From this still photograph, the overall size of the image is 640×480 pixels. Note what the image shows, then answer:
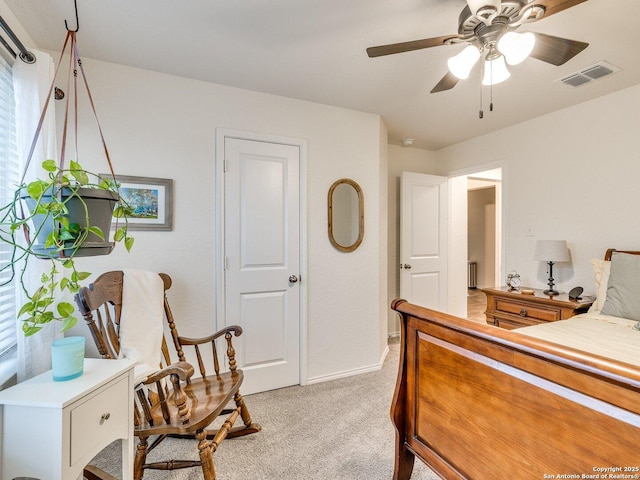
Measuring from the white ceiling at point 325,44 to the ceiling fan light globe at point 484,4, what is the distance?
384 millimetres

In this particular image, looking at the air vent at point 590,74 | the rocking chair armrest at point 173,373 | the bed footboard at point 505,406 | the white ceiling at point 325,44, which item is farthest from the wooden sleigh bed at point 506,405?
the air vent at point 590,74

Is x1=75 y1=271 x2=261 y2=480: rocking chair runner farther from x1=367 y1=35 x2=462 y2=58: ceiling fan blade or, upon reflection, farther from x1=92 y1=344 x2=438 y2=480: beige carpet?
x1=367 y1=35 x2=462 y2=58: ceiling fan blade

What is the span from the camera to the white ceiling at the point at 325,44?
66.1 inches

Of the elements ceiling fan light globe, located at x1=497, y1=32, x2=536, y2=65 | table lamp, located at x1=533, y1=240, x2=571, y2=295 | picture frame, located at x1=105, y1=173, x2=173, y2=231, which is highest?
ceiling fan light globe, located at x1=497, y1=32, x2=536, y2=65

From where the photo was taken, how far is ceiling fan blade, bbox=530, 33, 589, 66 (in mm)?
1425

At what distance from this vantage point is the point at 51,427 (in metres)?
1.09

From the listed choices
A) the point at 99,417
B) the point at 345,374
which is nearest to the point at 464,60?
the point at 99,417

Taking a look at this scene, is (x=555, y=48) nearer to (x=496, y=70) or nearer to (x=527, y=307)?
(x=496, y=70)

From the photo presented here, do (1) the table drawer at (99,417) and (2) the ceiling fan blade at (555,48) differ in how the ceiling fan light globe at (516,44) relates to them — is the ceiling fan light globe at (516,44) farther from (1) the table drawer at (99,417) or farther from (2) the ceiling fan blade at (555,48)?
(1) the table drawer at (99,417)

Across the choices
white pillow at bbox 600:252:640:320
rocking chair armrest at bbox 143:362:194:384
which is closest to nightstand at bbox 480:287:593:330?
white pillow at bbox 600:252:640:320

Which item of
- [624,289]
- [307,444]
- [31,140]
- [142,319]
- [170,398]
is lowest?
[307,444]

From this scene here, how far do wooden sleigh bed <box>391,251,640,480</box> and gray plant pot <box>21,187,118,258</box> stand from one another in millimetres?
1358

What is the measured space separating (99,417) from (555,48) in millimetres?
2523

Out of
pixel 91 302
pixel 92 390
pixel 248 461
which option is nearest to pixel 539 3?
pixel 92 390
